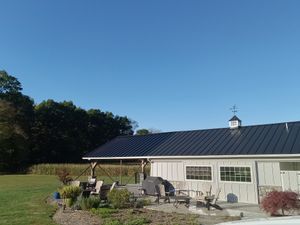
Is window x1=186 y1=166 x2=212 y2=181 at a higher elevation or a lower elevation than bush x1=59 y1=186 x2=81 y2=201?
higher

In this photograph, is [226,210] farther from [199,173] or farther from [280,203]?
[199,173]

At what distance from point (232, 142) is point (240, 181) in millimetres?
2393

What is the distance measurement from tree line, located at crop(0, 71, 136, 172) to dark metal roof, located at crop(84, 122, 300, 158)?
3652 centimetres

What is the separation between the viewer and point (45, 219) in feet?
38.3

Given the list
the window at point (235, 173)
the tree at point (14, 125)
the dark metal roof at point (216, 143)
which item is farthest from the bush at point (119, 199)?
the tree at point (14, 125)

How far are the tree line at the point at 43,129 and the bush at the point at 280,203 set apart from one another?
162 feet

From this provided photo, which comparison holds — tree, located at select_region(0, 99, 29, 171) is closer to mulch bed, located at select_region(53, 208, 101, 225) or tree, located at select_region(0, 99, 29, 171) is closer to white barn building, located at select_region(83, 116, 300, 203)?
white barn building, located at select_region(83, 116, 300, 203)

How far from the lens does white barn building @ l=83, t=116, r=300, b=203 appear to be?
14492 millimetres

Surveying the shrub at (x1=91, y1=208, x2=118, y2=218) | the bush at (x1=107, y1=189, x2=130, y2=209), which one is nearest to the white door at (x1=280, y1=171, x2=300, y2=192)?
the bush at (x1=107, y1=189, x2=130, y2=209)

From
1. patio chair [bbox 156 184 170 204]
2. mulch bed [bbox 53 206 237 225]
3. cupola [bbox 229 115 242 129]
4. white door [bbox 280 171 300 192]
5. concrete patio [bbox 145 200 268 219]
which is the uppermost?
cupola [bbox 229 115 242 129]

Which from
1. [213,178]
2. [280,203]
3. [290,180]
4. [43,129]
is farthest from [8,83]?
[280,203]

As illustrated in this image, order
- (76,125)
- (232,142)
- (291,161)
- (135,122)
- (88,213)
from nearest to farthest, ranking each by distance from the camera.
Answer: (88,213)
(291,161)
(232,142)
(76,125)
(135,122)

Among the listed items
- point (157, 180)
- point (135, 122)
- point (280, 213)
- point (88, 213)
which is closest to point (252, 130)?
point (157, 180)

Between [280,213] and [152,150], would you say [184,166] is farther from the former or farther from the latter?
[280,213]
